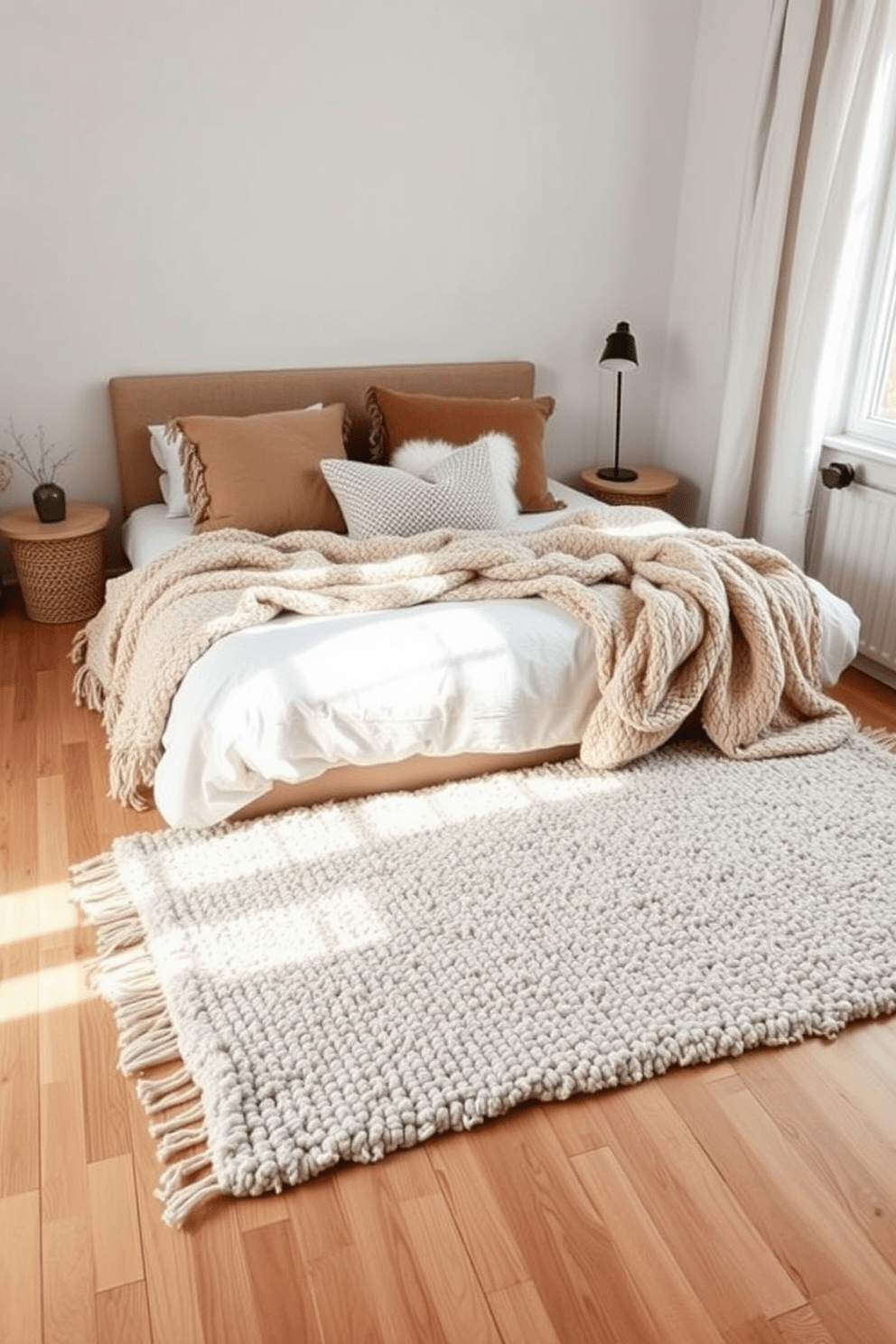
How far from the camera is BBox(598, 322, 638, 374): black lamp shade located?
3.85 m

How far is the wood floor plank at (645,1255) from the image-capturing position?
4.54ft

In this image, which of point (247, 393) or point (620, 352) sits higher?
point (620, 352)

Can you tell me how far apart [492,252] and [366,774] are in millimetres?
2355

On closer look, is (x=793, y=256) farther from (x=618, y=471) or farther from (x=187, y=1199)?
(x=187, y=1199)

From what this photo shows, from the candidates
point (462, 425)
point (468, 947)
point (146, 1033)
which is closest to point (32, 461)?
point (462, 425)

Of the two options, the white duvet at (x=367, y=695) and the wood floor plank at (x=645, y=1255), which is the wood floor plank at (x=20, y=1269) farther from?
the white duvet at (x=367, y=695)

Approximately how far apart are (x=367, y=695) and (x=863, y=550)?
189 centimetres

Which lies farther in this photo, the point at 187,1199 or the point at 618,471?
the point at 618,471

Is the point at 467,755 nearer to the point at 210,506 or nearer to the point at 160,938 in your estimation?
the point at 160,938

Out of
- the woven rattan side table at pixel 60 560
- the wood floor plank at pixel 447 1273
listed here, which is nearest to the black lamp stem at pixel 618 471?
the woven rattan side table at pixel 60 560

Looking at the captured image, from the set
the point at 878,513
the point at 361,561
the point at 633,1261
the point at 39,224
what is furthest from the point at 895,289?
the point at 633,1261

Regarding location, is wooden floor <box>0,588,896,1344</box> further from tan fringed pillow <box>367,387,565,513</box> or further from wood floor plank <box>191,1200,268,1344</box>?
tan fringed pillow <box>367,387,565,513</box>

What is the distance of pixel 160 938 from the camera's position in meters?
2.03

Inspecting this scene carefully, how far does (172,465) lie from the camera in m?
3.45
